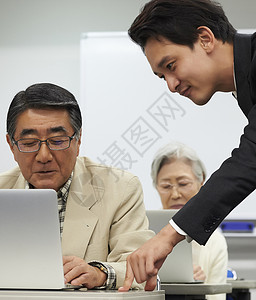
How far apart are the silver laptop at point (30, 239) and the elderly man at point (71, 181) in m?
0.59

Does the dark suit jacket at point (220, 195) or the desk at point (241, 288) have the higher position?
the dark suit jacket at point (220, 195)

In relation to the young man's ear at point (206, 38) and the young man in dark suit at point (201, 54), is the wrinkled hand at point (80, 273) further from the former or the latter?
the young man's ear at point (206, 38)

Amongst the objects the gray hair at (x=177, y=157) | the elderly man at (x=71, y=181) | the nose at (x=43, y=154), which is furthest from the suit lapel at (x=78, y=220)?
the gray hair at (x=177, y=157)

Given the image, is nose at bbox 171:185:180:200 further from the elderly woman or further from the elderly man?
the elderly man

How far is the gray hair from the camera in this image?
3178 millimetres

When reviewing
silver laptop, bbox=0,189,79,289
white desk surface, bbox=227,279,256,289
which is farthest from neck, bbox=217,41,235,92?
white desk surface, bbox=227,279,256,289

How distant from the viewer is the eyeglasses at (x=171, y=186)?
313cm

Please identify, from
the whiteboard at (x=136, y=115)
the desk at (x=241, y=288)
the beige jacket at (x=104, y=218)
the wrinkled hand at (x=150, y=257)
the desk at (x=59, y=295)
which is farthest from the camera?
the whiteboard at (x=136, y=115)

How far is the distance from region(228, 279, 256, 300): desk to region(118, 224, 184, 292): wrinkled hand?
1.60 meters

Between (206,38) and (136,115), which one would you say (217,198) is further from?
(136,115)

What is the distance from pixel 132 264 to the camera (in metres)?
1.27

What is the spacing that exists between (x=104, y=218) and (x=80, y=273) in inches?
16.2

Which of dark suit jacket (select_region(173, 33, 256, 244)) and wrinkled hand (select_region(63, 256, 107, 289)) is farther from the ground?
dark suit jacket (select_region(173, 33, 256, 244))

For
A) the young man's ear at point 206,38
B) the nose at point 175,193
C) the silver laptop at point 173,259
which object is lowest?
the silver laptop at point 173,259
